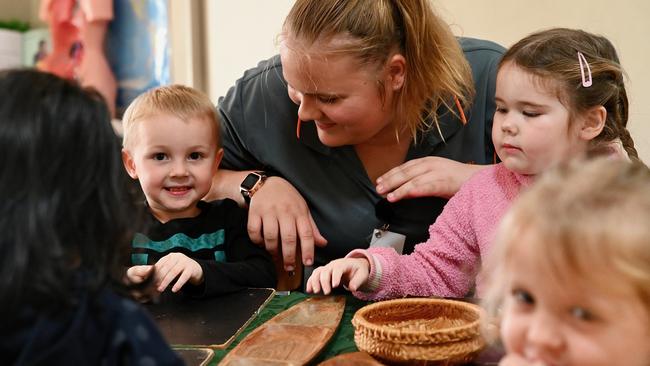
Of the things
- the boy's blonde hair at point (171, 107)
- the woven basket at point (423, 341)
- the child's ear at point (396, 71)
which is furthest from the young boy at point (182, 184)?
the woven basket at point (423, 341)

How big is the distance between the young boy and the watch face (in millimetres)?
73

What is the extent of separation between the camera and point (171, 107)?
1616 millimetres

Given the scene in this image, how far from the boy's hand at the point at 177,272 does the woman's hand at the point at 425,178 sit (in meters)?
0.47

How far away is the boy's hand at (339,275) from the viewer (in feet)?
4.29

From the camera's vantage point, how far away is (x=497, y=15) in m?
2.43

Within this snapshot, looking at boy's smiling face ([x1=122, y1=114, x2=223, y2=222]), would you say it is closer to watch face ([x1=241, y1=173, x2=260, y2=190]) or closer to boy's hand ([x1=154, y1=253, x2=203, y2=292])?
watch face ([x1=241, y1=173, x2=260, y2=190])

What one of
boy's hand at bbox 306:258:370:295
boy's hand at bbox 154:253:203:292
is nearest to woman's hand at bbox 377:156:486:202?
boy's hand at bbox 306:258:370:295

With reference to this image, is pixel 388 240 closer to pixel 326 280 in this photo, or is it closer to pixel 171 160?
pixel 326 280

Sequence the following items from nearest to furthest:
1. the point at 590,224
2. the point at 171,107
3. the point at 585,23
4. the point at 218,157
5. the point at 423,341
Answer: the point at 590,224, the point at 423,341, the point at 171,107, the point at 218,157, the point at 585,23

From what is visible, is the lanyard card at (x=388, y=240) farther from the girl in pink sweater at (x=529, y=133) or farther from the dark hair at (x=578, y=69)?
the dark hair at (x=578, y=69)

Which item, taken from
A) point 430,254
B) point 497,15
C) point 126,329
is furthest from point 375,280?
point 497,15

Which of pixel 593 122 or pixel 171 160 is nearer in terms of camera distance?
pixel 593 122

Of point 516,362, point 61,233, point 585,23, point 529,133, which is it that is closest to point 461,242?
point 529,133

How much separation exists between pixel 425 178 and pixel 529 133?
1.02ft
